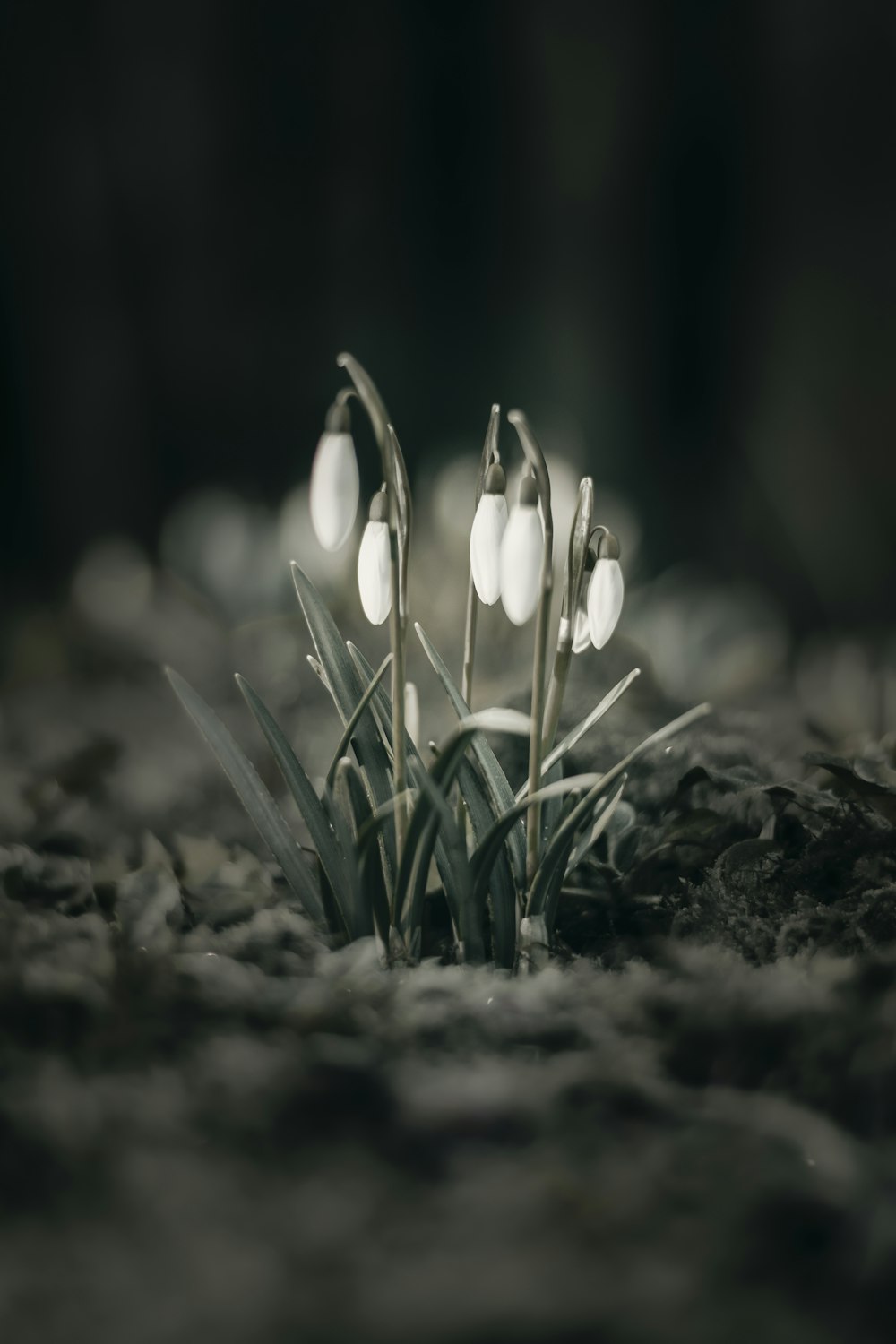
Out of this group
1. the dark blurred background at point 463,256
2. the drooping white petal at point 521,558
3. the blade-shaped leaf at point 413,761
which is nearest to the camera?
the drooping white petal at point 521,558

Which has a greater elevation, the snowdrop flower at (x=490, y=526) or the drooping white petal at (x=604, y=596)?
the snowdrop flower at (x=490, y=526)

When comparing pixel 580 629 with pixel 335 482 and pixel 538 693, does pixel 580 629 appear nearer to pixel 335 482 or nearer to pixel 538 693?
pixel 538 693

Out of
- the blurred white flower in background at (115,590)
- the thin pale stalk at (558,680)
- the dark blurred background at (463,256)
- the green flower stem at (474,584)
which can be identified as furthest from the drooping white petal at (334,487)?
the dark blurred background at (463,256)

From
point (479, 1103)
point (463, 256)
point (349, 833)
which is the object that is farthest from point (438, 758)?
point (463, 256)

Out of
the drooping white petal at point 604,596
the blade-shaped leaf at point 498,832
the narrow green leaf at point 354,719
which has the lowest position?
the blade-shaped leaf at point 498,832

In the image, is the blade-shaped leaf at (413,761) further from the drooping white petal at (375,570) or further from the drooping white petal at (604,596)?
the drooping white petal at (604,596)

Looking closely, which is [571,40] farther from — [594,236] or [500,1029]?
[500,1029]
